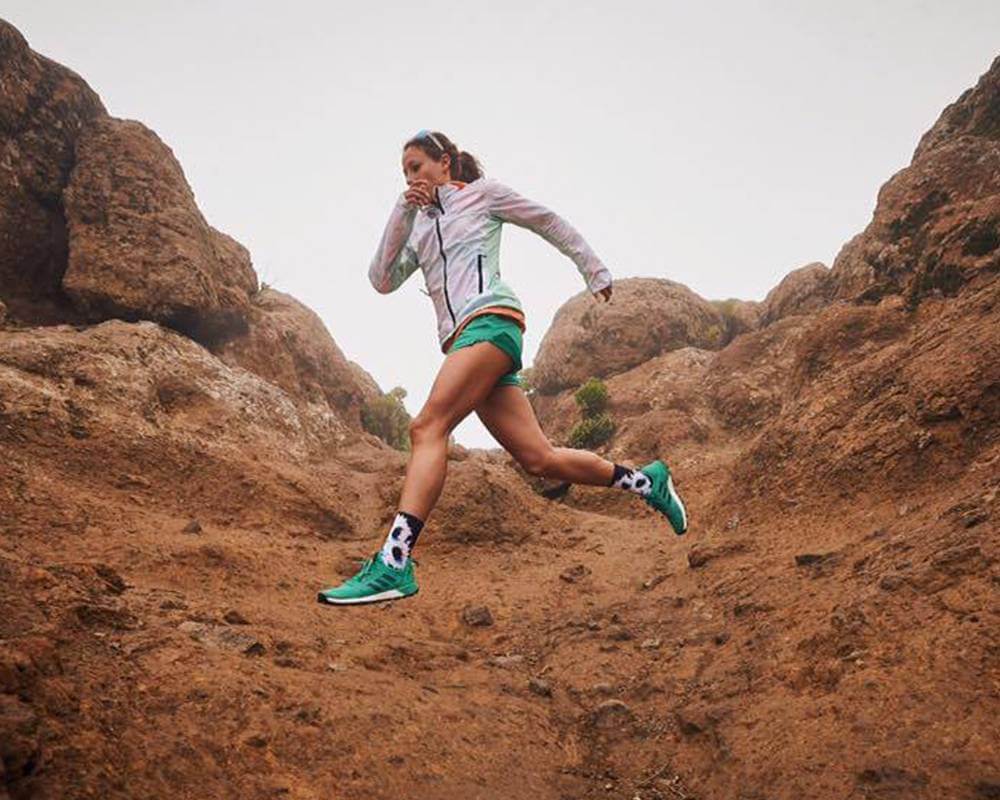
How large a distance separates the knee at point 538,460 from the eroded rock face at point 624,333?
50.9 ft

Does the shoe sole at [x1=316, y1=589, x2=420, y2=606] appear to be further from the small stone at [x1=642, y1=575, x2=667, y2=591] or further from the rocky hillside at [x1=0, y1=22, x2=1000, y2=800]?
the small stone at [x1=642, y1=575, x2=667, y2=591]

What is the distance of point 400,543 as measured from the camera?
3605mm

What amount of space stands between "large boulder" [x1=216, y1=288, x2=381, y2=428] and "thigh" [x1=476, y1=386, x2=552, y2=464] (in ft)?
27.2

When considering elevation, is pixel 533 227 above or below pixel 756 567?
above

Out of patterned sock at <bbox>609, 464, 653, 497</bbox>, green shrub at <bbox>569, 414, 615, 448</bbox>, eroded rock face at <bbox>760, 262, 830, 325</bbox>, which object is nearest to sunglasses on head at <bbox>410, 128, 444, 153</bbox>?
patterned sock at <bbox>609, 464, 653, 497</bbox>

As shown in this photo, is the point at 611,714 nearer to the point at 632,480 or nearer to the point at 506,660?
the point at 506,660

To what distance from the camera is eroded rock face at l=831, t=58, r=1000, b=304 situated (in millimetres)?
8148

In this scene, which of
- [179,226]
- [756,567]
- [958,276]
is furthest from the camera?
[179,226]

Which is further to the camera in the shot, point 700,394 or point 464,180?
point 700,394

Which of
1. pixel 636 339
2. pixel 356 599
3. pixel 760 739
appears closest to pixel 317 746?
pixel 356 599

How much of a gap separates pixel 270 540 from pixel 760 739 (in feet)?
17.2

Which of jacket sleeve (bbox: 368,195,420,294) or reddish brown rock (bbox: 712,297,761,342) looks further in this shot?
reddish brown rock (bbox: 712,297,761,342)

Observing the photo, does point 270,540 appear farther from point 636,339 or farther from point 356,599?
point 636,339

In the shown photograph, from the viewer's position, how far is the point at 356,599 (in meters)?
3.40
